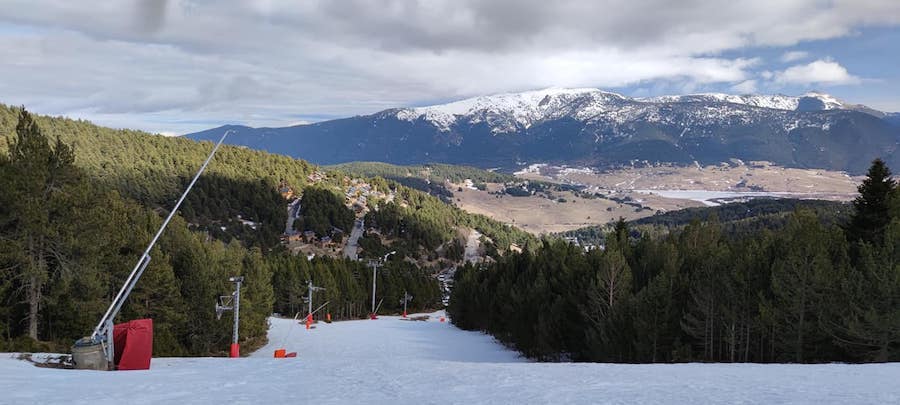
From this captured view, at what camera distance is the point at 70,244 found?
26.9m

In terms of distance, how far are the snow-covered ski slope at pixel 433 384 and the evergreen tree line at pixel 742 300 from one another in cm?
1623

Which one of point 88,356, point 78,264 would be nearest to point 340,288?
point 78,264

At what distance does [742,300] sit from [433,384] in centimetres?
3118

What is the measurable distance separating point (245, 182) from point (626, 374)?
189m

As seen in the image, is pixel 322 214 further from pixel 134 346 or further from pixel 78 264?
pixel 134 346

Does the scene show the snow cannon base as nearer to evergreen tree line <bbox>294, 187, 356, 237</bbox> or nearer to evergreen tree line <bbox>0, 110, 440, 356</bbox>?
evergreen tree line <bbox>0, 110, 440, 356</bbox>

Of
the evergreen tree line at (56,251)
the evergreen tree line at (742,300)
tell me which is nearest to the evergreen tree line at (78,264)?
the evergreen tree line at (56,251)

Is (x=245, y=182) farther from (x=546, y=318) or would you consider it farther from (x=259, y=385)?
(x=259, y=385)

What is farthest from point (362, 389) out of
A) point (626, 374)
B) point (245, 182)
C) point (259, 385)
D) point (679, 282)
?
point (245, 182)

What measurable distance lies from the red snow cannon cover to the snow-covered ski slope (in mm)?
536

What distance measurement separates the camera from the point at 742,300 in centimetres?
3862

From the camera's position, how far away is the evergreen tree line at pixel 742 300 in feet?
110

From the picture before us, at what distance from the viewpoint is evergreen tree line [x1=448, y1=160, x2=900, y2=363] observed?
3362 centimetres

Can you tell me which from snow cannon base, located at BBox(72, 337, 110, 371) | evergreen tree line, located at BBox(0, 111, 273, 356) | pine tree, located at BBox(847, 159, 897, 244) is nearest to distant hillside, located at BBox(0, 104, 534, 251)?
evergreen tree line, located at BBox(0, 111, 273, 356)
